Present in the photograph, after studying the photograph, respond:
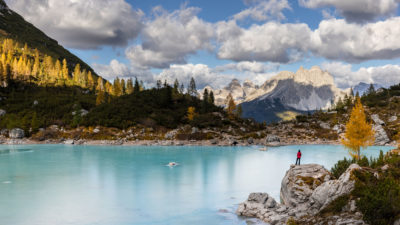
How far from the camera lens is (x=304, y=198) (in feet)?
70.4

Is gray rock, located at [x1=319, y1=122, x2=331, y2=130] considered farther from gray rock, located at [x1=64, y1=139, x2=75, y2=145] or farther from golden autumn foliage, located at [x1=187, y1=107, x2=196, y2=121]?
gray rock, located at [x1=64, y1=139, x2=75, y2=145]

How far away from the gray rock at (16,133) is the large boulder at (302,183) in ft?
367

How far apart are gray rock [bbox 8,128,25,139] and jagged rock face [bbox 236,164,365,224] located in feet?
360

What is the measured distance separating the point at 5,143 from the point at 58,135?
58.1 ft

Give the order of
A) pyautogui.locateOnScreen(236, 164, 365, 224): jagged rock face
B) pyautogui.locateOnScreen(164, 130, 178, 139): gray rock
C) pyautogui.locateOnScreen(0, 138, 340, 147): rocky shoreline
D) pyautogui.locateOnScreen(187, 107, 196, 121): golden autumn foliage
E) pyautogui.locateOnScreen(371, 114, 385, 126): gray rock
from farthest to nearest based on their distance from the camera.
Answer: pyautogui.locateOnScreen(187, 107, 196, 121): golden autumn foliage, pyautogui.locateOnScreen(371, 114, 385, 126): gray rock, pyautogui.locateOnScreen(164, 130, 178, 139): gray rock, pyautogui.locateOnScreen(0, 138, 340, 147): rocky shoreline, pyautogui.locateOnScreen(236, 164, 365, 224): jagged rock face

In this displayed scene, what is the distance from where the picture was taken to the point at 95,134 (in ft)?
Result: 355

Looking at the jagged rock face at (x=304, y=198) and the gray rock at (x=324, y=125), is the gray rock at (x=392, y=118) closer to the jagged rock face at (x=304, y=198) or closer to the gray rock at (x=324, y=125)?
the gray rock at (x=324, y=125)

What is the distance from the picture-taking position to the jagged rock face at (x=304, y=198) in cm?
1738

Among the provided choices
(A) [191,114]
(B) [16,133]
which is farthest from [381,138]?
(B) [16,133]

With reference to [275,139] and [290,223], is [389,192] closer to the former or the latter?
[290,223]

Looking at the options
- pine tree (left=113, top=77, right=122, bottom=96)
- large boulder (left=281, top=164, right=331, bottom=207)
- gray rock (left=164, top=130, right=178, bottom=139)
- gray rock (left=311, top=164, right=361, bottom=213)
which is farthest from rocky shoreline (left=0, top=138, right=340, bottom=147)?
gray rock (left=311, top=164, right=361, bottom=213)

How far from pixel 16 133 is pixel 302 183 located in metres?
114

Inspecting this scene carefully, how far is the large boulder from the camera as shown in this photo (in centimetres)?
2169

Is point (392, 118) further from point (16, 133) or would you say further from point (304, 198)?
point (16, 133)
